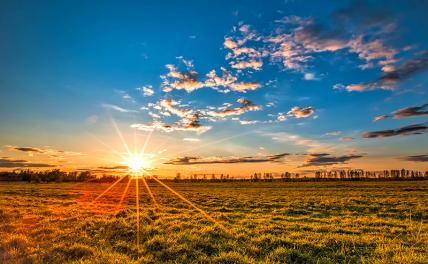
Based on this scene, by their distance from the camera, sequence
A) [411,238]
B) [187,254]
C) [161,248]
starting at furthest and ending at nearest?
[411,238]
[161,248]
[187,254]

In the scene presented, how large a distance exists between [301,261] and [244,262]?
1787 millimetres

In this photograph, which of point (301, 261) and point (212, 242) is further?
point (212, 242)

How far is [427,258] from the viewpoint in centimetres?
803

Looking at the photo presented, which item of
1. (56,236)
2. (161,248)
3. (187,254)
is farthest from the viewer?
(56,236)

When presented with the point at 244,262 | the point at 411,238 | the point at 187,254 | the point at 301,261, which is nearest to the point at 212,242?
the point at 187,254

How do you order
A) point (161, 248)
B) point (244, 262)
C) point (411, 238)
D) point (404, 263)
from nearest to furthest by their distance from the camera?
point (404, 263) < point (244, 262) < point (161, 248) < point (411, 238)

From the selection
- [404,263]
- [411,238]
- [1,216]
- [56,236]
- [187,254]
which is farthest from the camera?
[1,216]

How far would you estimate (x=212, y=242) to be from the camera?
10.6m

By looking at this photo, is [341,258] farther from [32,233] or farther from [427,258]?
[32,233]

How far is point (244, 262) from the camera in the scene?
810 cm

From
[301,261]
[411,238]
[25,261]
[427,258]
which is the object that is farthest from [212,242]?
[411,238]

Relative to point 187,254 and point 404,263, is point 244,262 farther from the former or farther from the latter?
point 404,263

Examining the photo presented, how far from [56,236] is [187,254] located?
258 inches

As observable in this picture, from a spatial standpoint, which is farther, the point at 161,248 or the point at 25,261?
the point at 161,248
